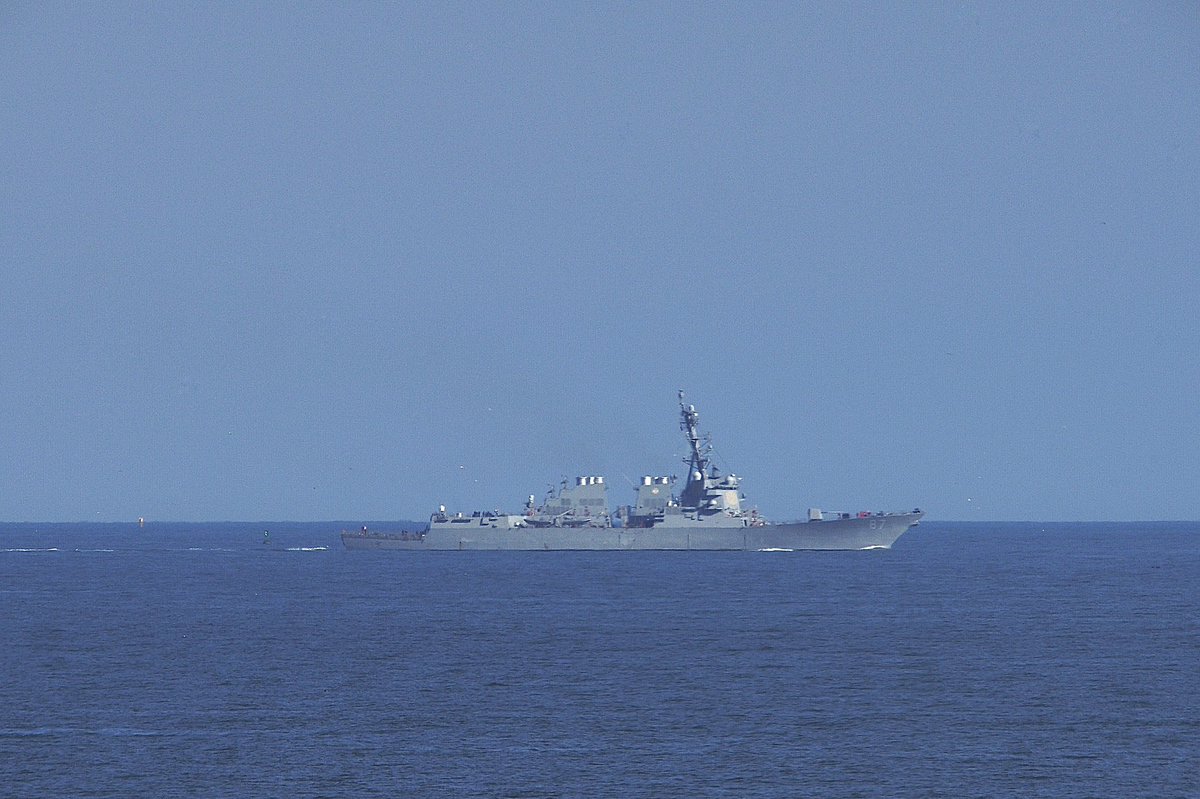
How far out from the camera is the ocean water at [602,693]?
34750 mm

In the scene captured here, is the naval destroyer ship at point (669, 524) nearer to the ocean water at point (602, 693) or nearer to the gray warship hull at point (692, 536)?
the gray warship hull at point (692, 536)

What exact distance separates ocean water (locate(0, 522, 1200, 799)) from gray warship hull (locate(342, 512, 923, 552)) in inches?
1175

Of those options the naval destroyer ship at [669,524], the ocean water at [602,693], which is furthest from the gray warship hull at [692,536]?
the ocean water at [602,693]

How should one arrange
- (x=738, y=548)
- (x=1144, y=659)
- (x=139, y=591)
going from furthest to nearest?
(x=738, y=548)
(x=139, y=591)
(x=1144, y=659)

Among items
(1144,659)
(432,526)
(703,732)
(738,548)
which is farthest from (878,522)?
(703,732)

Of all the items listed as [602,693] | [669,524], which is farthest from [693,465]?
[602,693]

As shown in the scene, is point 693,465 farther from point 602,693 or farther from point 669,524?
point 602,693

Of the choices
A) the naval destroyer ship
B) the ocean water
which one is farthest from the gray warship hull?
the ocean water

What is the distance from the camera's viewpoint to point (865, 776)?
34.7m

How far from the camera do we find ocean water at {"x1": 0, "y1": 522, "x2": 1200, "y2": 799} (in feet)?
114

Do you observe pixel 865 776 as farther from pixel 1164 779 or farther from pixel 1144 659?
pixel 1144 659

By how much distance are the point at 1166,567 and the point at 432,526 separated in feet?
221

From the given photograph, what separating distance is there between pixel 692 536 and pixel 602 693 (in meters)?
75.9

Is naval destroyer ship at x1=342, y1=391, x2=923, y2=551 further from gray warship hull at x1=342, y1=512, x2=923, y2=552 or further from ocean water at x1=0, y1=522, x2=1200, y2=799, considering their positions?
ocean water at x1=0, y1=522, x2=1200, y2=799
